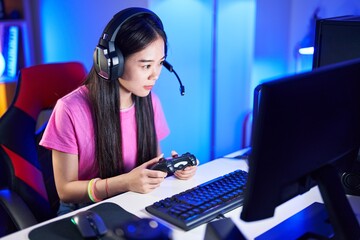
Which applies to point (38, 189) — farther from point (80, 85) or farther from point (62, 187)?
point (80, 85)

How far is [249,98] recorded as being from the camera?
2.55 m

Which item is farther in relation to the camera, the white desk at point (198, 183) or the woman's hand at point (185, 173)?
the woman's hand at point (185, 173)

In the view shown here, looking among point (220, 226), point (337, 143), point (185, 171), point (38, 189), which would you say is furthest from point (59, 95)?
point (337, 143)

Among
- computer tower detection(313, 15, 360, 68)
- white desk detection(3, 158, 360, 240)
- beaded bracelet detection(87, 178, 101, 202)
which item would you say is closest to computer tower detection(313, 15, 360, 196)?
computer tower detection(313, 15, 360, 68)

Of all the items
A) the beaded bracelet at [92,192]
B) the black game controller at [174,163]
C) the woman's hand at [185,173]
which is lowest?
the beaded bracelet at [92,192]

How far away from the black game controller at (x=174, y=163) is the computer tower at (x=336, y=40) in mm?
500

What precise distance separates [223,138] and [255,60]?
49 cm

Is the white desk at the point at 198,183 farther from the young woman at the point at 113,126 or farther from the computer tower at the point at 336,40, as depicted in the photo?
the computer tower at the point at 336,40

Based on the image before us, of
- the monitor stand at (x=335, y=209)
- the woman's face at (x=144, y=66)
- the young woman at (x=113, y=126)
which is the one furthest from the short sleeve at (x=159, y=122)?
the monitor stand at (x=335, y=209)

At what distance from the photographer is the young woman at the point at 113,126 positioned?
1.21m

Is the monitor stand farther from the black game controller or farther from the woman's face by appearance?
the woman's face

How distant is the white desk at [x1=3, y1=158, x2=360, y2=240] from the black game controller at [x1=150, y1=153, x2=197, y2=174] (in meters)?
0.06

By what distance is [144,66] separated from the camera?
1.26 m

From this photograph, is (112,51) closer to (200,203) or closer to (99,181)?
(99,181)
